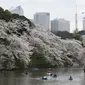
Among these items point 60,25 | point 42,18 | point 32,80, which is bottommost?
point 32,80

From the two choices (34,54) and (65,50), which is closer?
(34,54)

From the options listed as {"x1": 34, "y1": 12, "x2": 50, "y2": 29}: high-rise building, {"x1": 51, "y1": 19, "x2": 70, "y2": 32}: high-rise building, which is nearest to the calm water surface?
{"x1": 34, "y1": 12, "x2": 50, "y2": 29}: high-rise building

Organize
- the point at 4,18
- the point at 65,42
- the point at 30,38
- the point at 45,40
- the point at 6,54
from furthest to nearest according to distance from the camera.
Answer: the point at 65,42 < the point at 45,40 < the point at 30,38 < the point at 4,18 < the point at 6,54

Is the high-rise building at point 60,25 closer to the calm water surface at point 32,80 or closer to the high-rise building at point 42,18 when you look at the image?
the high-rise building at point 42,18

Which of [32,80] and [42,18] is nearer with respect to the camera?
[32,80]

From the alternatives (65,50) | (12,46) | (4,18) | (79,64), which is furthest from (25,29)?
(79,64)

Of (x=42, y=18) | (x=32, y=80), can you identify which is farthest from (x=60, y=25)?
(x=32, y=80)

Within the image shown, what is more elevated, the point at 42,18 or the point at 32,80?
the point at 42,18

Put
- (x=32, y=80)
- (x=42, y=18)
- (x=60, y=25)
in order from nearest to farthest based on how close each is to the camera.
Answer: (x=32, y=80), (x=42, y=18), (x=60, y=25)

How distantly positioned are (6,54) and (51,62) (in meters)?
14.6

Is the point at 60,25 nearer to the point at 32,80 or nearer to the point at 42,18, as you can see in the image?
the point at 42,18

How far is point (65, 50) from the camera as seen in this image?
195ft

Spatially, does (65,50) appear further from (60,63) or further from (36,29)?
(36,29)

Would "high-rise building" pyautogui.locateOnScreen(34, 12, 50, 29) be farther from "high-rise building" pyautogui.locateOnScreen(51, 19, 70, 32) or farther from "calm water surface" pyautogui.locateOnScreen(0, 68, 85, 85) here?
"calm water surface" pyautogui.locateOnScreen(0, 68, 85, 85)
